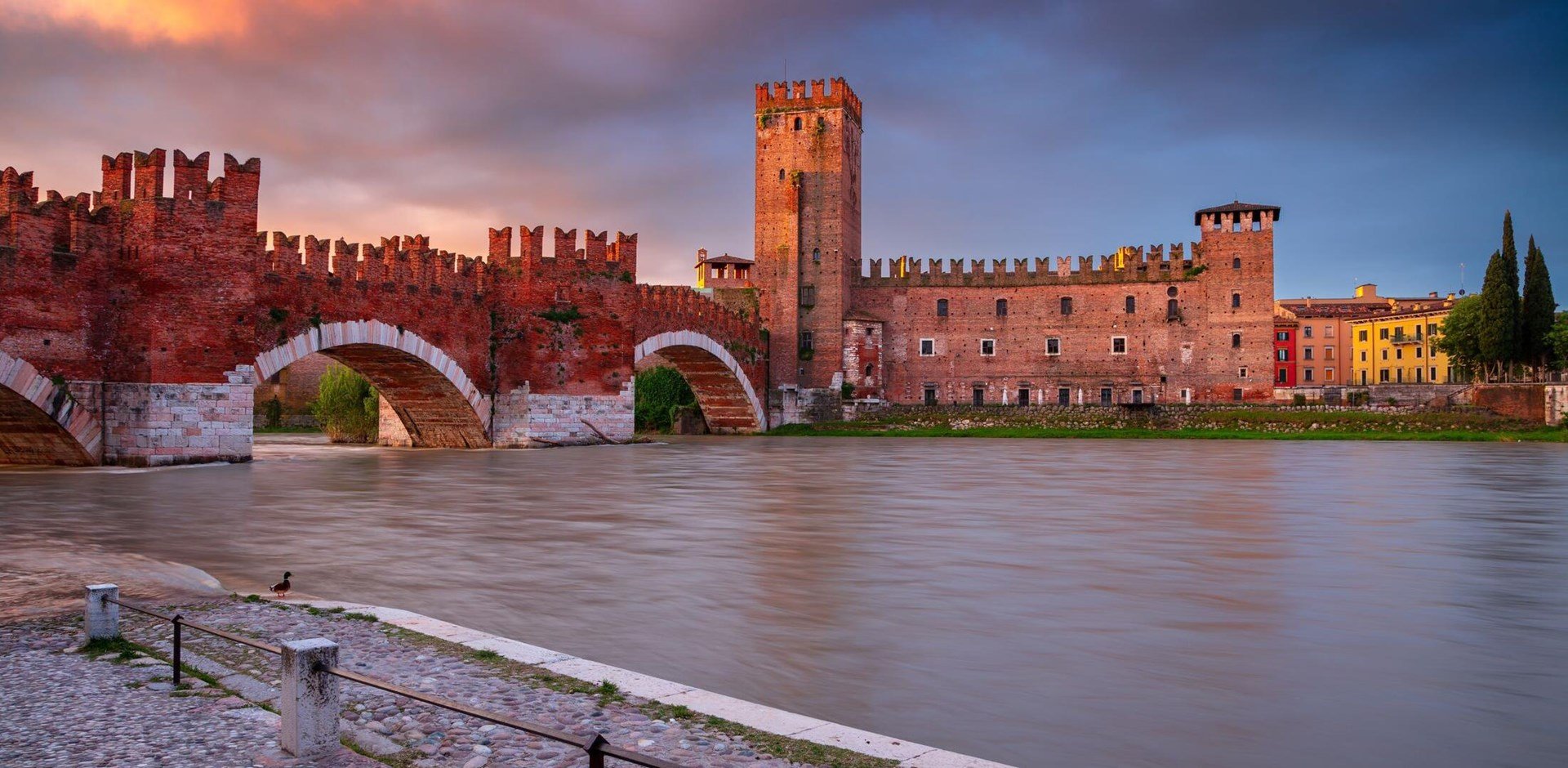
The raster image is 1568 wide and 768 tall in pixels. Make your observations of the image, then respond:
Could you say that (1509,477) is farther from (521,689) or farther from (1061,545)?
(521,689)

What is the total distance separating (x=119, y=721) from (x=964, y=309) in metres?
50.5

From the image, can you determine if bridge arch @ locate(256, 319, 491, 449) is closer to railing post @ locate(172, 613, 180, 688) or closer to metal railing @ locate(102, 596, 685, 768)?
railing post @ locate(172, 613, 180, 688)

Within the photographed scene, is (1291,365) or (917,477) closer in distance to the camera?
(917,477)

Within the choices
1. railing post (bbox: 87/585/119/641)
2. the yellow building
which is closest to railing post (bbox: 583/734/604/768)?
railing post (bbox: 87/585/119/641)

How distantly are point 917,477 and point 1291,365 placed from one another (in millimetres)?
63786

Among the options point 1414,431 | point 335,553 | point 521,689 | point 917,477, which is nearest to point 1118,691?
point 521,689

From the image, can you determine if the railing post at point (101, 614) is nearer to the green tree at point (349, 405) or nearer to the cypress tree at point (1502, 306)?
the green tree at point (349, 405)

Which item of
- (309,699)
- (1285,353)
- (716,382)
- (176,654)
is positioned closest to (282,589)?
(176,654)

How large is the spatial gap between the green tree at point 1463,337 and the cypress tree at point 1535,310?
4643 millimetres

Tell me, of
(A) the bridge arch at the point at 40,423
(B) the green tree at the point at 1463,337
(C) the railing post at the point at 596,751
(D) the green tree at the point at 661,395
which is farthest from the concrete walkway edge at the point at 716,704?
(B) the green tree at the point at 1463,337

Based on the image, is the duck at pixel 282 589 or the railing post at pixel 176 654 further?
the duck at pixel 282 589

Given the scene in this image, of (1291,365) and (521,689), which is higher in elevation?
(1291,365)

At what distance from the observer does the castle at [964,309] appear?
49594 mm

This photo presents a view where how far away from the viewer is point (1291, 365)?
252ft
